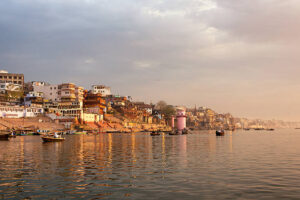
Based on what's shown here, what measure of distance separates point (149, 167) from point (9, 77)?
463ft

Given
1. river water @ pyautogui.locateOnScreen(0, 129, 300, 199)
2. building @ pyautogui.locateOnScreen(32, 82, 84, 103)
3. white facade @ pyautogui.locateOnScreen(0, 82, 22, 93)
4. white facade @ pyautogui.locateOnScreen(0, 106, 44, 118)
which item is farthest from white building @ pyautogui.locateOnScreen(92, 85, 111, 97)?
river water @ pyautogui.locateOnScreen(0, 129, 300, 199)

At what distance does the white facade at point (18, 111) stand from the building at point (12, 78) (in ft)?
111

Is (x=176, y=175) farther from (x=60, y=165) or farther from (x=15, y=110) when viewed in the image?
(x=15, y=110)

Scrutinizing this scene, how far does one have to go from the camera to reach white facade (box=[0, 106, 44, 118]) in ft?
342

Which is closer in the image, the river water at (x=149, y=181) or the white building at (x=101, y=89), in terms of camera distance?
the river water at (x=149, y=181)

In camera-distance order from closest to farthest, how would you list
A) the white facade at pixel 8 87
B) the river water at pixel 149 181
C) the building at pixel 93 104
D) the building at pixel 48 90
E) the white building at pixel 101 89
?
the river water at pixel 149 181 < the white facade at pixel 8 87 < the building at pixel 48 90 < the building at pixel 93 104 < the white building at pixel 101 89

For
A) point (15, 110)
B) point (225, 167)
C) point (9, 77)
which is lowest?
point (225, 167)

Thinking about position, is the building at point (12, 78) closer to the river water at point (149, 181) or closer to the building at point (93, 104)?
the building at point (93, 104)

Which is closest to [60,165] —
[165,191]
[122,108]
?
[165,191]

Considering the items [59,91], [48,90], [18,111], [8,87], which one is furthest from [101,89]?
[18,111]

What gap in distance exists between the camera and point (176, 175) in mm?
20125

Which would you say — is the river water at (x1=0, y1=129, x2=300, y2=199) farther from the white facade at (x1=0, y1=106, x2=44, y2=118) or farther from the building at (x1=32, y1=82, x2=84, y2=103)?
the building at (x1=32, y1=82, x2=84, y2=103)

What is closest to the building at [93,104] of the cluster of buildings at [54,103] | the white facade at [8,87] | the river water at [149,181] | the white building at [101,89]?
the cluster of buildings at [54,103]

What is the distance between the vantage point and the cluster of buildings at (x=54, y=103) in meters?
116
